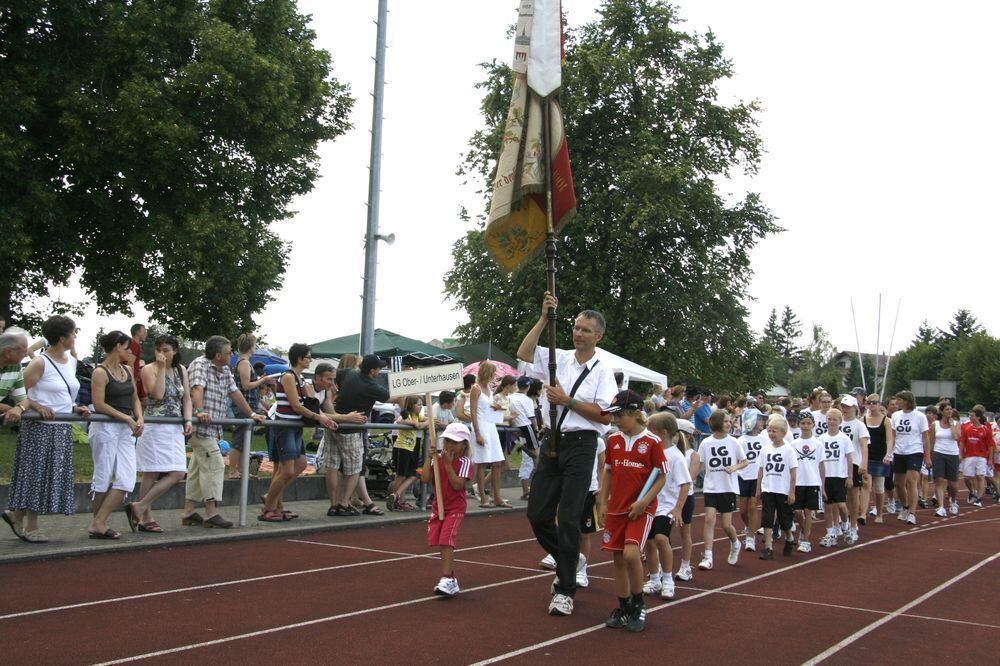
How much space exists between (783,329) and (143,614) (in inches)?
6324

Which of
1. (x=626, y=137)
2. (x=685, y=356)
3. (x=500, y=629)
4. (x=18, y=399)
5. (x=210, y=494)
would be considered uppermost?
(x=626, y=137)

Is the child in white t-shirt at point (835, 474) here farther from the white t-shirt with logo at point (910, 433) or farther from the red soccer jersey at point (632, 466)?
the red soccer jersey at point (632, 466)

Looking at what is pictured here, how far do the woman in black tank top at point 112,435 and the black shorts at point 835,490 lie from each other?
8361 mm

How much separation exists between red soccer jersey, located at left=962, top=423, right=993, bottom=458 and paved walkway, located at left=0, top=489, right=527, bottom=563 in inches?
537

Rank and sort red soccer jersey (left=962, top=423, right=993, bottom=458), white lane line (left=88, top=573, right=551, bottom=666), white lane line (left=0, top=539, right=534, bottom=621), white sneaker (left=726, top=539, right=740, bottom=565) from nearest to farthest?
white lane line (left=88, top=573, right=551, bottom=666)
white lane line (left=0, top=539, right=534, bottom=621)
white sneaker (left=726, top=539, right=740, bottom=565)
red soccer jersey (left=962, top=423, right=993, bottom=458)

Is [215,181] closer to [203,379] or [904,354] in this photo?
[203,379]

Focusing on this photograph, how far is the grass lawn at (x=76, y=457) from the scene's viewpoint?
12.7 metres

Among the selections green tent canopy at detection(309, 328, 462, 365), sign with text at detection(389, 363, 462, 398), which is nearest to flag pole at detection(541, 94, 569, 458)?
sign with text at detection(389, 363, 462, 398)

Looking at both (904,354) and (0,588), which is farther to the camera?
(904,354)

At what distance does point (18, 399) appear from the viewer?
370 inches

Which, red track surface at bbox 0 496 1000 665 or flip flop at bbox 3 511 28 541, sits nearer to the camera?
red track surface at bbox 0 496 1000 665

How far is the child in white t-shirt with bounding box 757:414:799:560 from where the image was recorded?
39.1ft

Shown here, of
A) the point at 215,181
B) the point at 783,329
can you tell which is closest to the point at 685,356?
the point at 215,181

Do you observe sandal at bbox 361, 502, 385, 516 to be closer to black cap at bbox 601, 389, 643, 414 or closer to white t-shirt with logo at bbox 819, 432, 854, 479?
white t-shirt with logo at bbox 819, 432, 854, 479
